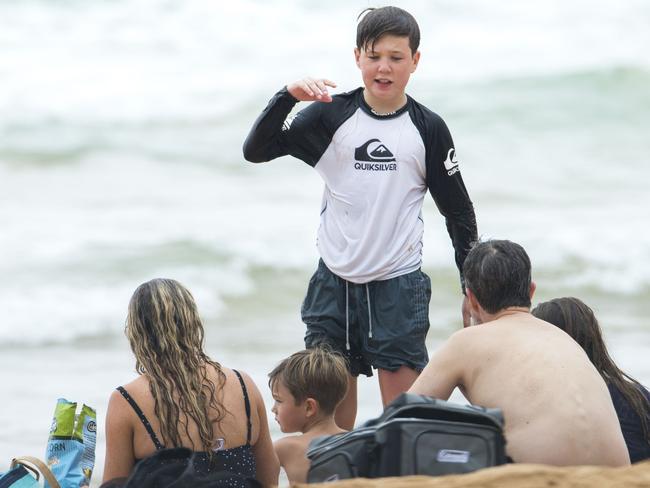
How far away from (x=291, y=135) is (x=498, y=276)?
1171mm

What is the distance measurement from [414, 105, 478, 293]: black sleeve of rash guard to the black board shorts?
0.24 meters

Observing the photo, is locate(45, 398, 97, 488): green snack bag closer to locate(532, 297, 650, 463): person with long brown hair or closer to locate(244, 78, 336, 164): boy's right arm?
locate(244, 78, 336, 164): boy's right arm

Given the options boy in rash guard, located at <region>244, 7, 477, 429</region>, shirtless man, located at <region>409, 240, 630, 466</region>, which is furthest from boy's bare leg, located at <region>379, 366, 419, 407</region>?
shirtless man, located at <region>409, 240, 630, 466</region>

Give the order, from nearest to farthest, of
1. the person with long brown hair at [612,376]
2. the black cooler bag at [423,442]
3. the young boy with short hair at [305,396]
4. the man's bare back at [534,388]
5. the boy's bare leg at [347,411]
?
the black cooler bag at [423,442]
the man's bare back at [534,388]
the person with long brown hair at [612,376]
the young boy with short hair at [305,396]
the boy's bare leg at [347,411]

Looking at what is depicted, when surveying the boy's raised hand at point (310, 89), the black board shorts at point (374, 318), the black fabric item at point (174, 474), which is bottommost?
the black fabric item at point (174, 474)

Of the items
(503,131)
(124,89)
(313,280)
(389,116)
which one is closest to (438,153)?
(389,116)

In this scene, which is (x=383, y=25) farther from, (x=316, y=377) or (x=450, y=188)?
(x=316, y=377)

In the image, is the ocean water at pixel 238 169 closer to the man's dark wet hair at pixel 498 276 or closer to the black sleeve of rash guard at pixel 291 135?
the black sleeve of rash guard at pixel 291 135

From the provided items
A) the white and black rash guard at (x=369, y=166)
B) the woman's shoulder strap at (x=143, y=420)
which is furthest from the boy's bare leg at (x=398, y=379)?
the woman's shoulder strap at (x=143, y=420)

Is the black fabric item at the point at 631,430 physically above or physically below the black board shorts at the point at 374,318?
below

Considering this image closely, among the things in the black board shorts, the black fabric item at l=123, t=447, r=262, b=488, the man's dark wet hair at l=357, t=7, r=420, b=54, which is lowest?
the black fabric item at l=123, t=447, r=262, b=488

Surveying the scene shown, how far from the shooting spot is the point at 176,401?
3969mm

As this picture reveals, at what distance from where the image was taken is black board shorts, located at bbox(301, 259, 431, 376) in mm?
4609

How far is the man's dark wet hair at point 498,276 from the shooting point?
3902 mm
